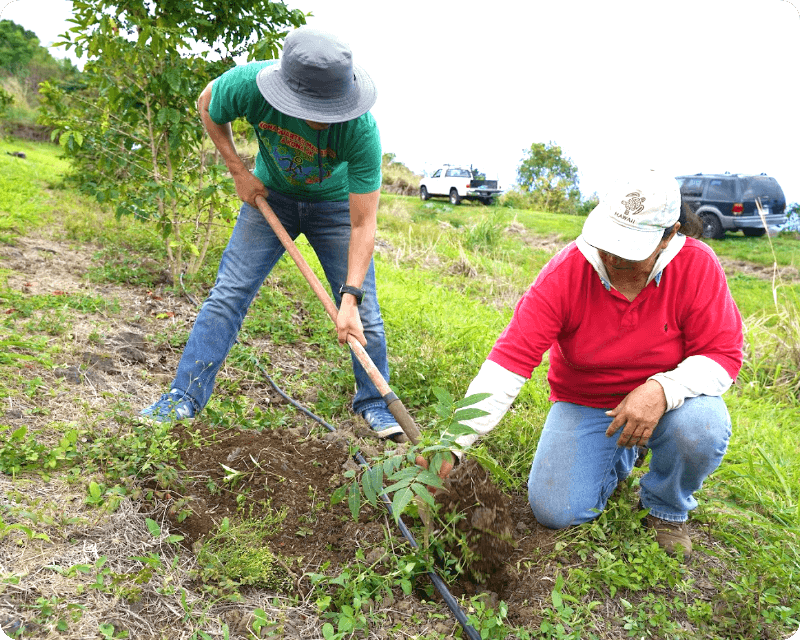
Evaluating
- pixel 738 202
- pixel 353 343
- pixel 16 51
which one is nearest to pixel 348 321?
pixel 353 343

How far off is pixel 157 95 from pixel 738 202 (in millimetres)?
11067

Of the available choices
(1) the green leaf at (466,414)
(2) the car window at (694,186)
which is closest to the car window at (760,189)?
(2) the car window at (694,186)

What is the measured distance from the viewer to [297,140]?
2645 mm

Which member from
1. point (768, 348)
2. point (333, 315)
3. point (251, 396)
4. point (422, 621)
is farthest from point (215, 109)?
point (768, 348)

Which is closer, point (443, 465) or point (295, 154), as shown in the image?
point (443, 465)

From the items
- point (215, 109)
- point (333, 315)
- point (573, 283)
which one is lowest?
point (333, 315)

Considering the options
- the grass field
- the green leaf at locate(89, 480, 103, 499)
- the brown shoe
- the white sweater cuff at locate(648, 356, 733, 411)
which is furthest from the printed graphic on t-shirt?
the brown shoe

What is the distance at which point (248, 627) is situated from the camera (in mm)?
1789

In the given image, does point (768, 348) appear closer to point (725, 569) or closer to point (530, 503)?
point (725, 569)

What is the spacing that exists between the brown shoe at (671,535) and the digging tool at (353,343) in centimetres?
100

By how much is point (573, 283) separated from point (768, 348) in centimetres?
341

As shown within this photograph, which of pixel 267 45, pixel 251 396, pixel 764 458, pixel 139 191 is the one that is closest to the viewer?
pixel 764 458

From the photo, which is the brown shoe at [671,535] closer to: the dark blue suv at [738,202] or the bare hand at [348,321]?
the bare hand at [348,321]

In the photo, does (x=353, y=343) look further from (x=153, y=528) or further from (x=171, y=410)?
(x=153, y=528)
